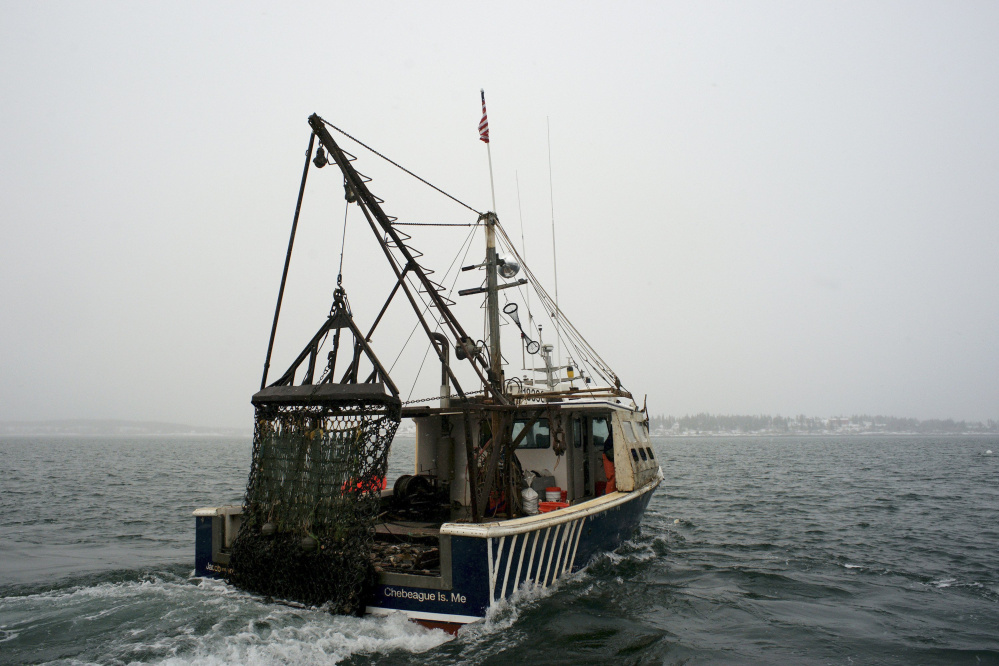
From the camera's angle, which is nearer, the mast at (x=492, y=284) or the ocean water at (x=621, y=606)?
the ocean water at (x=621, y=606)

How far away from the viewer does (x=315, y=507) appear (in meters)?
7.43

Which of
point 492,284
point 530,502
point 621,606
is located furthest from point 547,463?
point 492,284

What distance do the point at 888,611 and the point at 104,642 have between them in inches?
425

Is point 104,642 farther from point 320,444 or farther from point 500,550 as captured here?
point 500,550

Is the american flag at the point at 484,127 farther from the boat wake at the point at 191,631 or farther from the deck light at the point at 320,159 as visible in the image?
the boat wake at the point at 191,631

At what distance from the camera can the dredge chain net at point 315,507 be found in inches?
282

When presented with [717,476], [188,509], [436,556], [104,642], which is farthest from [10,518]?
[717,476]

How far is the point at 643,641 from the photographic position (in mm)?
7527

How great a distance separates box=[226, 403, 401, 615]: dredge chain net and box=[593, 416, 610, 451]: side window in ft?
22.5

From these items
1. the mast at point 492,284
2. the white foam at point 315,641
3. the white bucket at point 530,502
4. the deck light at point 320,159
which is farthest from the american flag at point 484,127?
the white foam at point 315,641

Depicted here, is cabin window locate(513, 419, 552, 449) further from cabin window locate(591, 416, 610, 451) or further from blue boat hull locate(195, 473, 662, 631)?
blue boat hull locate(195, 473, 662, 631)

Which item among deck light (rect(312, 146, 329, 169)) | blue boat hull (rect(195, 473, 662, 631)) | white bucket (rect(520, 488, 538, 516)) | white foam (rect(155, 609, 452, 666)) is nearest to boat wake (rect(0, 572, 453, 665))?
white foam (rect(155, 609, 452, 666))

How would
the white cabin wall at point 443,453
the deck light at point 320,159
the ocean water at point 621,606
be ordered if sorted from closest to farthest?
the ocean water at point 621,606 → the deck light at point 320,159 → the white cabin wall at point 443,453

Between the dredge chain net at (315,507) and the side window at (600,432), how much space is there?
22.5 feet
